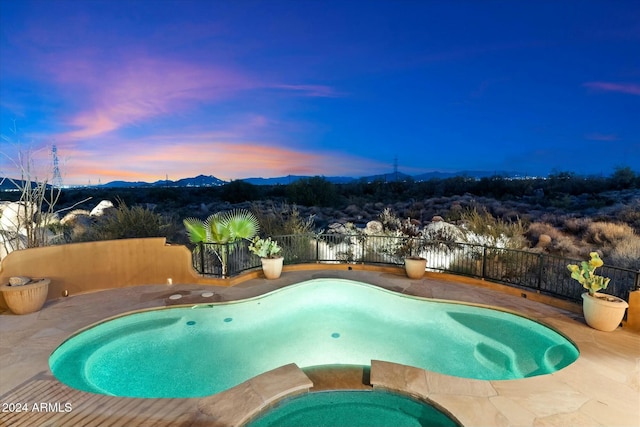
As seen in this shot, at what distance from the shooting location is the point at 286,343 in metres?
5.62

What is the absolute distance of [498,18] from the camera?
559 inches

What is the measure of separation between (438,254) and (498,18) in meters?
11.5

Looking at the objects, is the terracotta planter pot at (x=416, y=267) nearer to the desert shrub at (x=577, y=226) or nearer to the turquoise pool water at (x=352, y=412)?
the turquoise pool water at (x=352, y=412)

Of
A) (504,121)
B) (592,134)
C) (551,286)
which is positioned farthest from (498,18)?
(592,134)

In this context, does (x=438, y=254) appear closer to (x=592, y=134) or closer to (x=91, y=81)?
(x=91, y=81)

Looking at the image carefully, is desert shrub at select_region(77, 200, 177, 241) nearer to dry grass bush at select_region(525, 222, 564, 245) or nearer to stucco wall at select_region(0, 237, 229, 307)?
stucco wall at select_region(0, 237, 229, 307)

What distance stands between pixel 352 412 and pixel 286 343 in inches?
96.2

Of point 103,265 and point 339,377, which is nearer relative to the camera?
point 339,377

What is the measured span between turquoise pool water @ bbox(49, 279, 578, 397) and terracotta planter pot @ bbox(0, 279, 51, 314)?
4.73ft

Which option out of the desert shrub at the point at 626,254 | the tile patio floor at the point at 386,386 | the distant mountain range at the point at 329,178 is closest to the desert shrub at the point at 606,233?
the desert shrub at the point at 626,254

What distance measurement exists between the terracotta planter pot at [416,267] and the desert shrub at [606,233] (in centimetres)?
713

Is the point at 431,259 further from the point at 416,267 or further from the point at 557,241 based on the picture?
the point at 557,241

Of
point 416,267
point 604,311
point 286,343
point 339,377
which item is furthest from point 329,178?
point 339,377

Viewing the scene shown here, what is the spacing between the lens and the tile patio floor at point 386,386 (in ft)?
10.1
